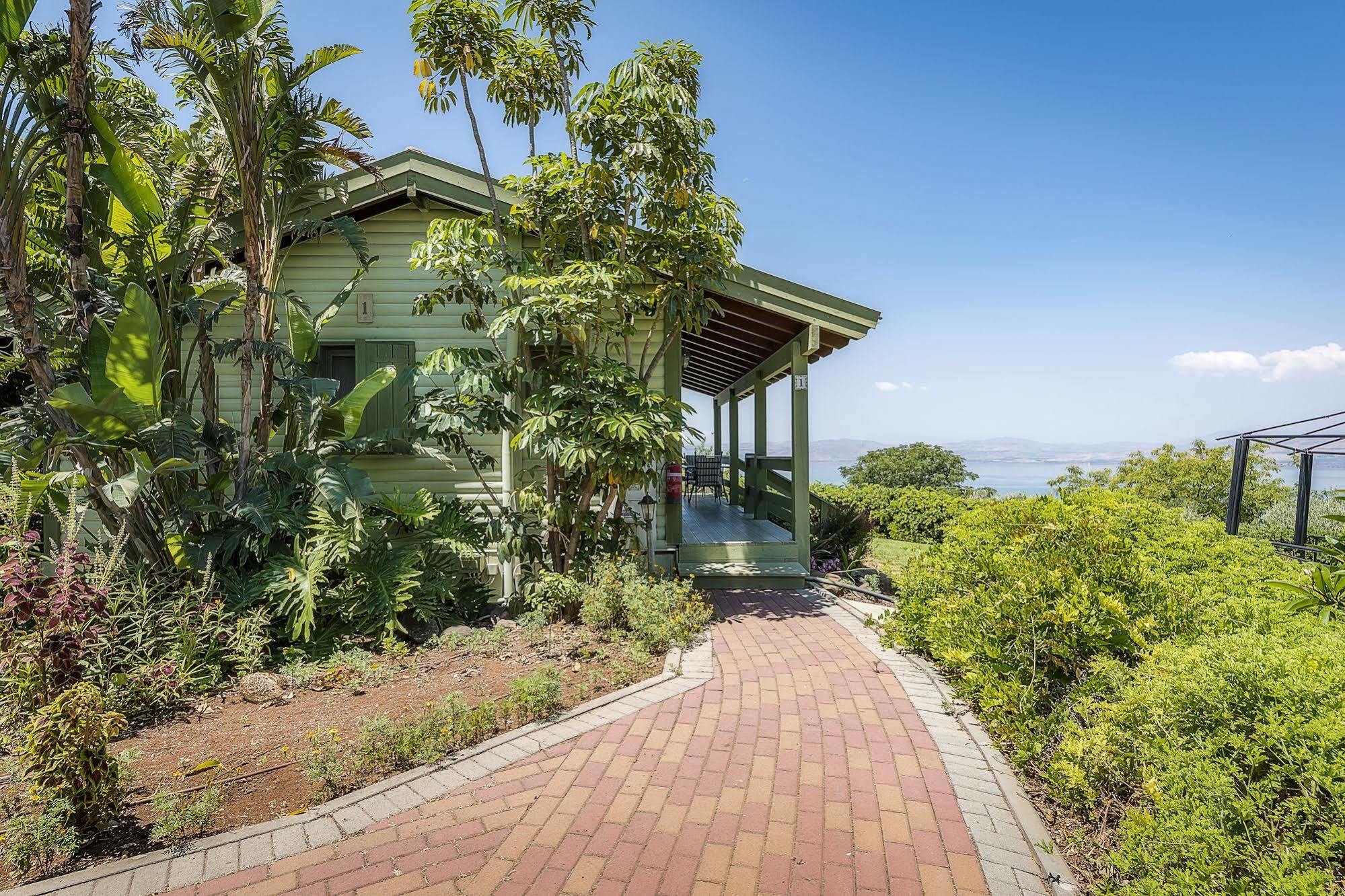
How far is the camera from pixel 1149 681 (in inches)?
113

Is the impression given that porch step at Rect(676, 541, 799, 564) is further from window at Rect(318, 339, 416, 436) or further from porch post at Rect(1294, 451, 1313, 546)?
porch post at Rect(1294, 451, 1313, 546)

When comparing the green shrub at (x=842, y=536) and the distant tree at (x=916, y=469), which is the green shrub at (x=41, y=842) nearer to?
the green shrub at (x=842, y=536)

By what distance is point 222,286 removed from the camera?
23.2ft

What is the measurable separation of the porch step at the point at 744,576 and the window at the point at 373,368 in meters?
3.90

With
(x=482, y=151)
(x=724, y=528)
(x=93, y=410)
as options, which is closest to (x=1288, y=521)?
(x=724, y=528)

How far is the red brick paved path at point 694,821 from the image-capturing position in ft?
8.10

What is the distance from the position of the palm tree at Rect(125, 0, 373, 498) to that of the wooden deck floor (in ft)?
17.4

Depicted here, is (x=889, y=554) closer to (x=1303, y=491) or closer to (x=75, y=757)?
(x=1303, y=491)

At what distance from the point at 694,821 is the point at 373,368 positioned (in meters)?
6.40

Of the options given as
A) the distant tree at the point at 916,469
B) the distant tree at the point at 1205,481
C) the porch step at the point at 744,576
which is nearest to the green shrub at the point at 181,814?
the porch step at the point at 744,576

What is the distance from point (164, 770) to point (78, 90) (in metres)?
5.16

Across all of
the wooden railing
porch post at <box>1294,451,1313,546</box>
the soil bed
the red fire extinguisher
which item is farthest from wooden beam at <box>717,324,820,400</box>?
porch post at <box>1294,451,1313,546</box>

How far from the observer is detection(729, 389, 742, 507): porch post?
14.0 metres

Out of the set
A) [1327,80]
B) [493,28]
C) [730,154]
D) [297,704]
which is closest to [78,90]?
[493,28]
